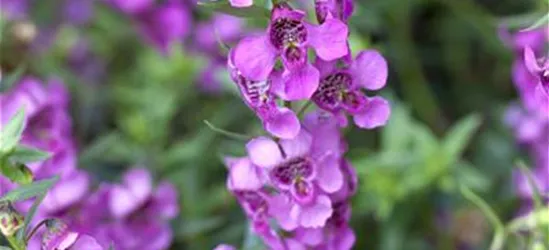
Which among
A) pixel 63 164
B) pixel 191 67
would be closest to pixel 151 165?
pixel 191 67

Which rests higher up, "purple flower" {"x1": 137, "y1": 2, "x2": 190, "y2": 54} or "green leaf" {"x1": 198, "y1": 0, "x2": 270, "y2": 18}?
"green leaf" {"x1": 198, "y1": 0, "x2": 270, "y2": 18}

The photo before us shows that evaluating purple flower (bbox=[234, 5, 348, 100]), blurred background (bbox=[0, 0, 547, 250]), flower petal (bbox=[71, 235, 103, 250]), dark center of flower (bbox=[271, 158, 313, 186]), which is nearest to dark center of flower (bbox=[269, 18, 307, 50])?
purple flower (bbox=[234, 5, 348, 100])

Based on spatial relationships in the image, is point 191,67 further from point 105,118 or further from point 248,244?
point 248,244

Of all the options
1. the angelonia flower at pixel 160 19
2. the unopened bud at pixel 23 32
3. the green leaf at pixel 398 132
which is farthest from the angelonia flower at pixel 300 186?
the angelonia flower at pixel 160 19

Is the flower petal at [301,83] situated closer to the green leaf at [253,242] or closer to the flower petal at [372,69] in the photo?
the flower petal at [372,69]

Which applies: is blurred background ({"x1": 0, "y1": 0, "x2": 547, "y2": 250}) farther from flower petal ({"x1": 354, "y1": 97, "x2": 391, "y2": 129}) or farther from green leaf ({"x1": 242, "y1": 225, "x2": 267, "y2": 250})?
flower petal ({"x1": 354, "y1": 97, "x2": 391, "y2": 129})
